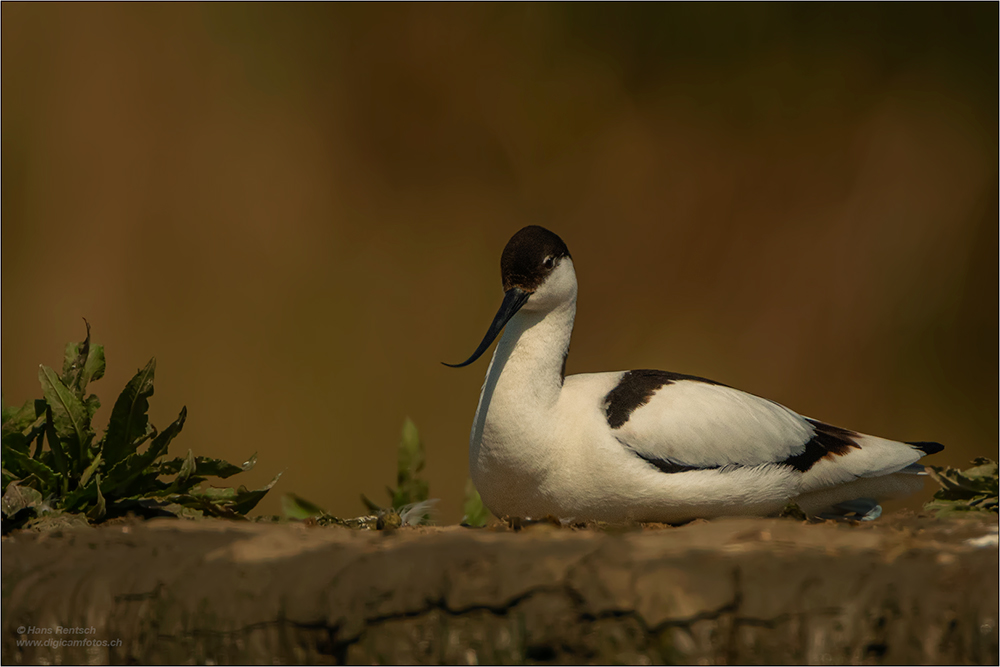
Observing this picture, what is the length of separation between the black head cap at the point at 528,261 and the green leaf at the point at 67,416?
1948 mm

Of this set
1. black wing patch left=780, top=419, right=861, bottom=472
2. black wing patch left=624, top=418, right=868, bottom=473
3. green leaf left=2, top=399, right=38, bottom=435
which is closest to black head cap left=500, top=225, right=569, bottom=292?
black wing patch left=624, top=418, right=868, bottom=473

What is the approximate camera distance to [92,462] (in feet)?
12.8

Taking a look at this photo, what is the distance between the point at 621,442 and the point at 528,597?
1125mm

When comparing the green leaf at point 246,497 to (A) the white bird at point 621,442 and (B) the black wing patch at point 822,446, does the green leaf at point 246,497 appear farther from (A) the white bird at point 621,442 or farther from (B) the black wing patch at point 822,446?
(B) the black wing patch at point 822,446

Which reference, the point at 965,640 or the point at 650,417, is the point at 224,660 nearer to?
the point at 650,417

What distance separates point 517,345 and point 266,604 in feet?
5.36

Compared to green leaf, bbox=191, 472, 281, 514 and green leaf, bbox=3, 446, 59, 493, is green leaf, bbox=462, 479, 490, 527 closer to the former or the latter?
green leaf, bbox=191, 472, 281, 514

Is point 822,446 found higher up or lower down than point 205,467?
higher up

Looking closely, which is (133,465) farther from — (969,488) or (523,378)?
(969,488)

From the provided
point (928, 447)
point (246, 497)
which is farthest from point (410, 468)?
point (928, 447)

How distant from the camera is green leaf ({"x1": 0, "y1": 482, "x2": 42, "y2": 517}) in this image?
11.7ft

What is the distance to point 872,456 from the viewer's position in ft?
13.5

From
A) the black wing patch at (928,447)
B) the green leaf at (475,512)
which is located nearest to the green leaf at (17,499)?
the green leaf at (475,512)

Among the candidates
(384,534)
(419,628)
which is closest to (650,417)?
(384,534)
